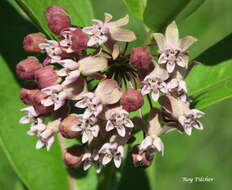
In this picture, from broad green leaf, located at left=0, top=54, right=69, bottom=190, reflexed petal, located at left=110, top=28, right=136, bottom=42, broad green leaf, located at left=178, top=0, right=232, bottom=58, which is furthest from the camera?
broad green leaf, located at left=178, top=0, right=232, bottom=58

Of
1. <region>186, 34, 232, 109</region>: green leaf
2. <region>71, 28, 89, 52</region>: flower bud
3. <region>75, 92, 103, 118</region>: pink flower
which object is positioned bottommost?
<region>186, 34, 232, 109</region>: green leaf

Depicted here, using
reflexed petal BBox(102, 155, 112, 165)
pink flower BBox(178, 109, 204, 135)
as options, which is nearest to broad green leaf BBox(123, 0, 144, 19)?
pink flower BBox(178, 109, 204, 135)

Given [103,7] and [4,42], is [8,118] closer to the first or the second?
[4,42]

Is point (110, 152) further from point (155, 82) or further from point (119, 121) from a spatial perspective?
point (155, 82)

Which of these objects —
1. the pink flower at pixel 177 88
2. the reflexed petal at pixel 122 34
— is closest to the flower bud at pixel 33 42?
the reflexed petal at pixel 122 34

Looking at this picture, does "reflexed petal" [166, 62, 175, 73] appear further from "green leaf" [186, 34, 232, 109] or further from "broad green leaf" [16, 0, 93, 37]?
"broad green leaf" [16, 0, 93, 37]

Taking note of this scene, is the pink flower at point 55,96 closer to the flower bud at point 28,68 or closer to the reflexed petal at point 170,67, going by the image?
the flower bud at point 28,68

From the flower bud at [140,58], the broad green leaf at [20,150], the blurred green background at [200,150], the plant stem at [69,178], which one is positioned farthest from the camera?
the blurred green background at [200,150]
